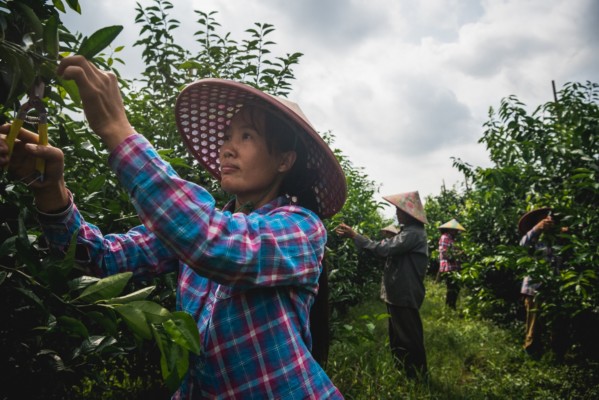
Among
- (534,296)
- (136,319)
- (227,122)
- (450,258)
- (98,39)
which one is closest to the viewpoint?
(136,319)

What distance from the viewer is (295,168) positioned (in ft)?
4.47

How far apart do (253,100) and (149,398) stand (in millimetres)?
2296

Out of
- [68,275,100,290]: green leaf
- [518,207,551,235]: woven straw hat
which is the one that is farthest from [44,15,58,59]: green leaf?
[518,207,551,235]: woven straw hat

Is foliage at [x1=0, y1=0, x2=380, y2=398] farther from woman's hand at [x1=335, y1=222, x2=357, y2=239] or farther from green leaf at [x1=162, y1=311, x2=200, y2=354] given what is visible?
woman's hand at [x1=335, y1=222, x2=357, y2=239]

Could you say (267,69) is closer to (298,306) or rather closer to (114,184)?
(114,184)

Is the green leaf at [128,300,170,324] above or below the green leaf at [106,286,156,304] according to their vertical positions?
below

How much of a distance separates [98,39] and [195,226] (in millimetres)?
383

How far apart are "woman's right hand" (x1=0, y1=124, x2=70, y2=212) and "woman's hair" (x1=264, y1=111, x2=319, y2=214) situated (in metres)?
0.60

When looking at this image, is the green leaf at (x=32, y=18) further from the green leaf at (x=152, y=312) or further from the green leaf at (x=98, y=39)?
the green leaf at (x=152, y=312)

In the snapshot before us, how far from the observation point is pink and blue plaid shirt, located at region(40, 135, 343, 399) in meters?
0.80

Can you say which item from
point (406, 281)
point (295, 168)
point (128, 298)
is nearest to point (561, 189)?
point (406, 281)

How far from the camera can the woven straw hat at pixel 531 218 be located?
474cm

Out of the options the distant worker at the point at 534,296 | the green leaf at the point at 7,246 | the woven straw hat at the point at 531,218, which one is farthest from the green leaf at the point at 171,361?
the woven straw hat at the point at 531,218

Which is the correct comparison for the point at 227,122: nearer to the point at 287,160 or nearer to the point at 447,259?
the point at 287,160
